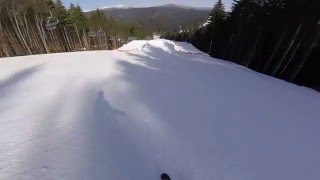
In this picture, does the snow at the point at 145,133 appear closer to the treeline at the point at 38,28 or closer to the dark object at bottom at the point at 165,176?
the dark object at bottom at the point at 165,176

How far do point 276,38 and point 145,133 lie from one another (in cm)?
2968

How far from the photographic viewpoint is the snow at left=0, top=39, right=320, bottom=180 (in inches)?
207

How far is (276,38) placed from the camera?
3353cm

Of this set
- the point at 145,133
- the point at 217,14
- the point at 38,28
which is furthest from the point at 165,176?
the point at 217,14

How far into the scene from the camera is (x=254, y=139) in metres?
7.00

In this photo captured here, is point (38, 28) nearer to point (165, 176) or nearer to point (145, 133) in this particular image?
point (145, 133)

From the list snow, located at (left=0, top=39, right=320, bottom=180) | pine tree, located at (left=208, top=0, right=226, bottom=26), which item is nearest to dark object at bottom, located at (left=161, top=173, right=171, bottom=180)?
snow, located at (left=0, top=39, right=320, bottom=180)

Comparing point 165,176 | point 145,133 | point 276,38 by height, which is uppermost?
point 165,176

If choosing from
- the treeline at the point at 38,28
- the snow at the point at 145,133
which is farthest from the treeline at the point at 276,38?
the treeline at the point at 38,28

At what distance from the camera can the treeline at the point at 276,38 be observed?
91.1ft

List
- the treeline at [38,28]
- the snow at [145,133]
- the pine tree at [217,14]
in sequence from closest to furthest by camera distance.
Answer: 1. the snow at [145,133]
2. the treeline at [38,28]
3. the pine tree at [217,14]

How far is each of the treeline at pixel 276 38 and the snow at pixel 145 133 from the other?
18.8 metres

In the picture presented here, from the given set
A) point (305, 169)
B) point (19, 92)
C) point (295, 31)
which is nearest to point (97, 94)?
point (19, 92)

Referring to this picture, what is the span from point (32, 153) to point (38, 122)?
139 cm
